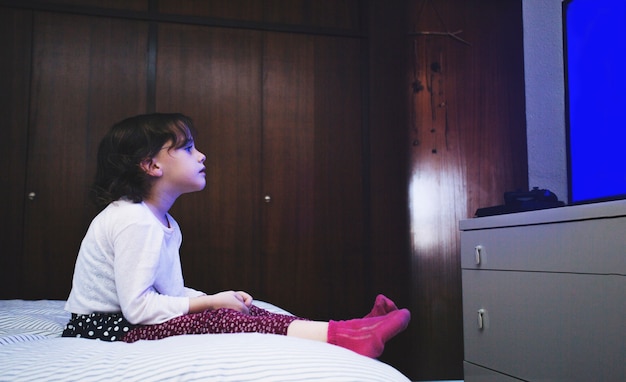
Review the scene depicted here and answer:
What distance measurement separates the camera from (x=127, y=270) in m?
1.13

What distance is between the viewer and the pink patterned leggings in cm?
102

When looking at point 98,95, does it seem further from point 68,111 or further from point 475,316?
point 475,316

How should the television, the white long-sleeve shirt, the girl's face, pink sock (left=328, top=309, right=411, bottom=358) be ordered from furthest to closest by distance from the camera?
the television
the girl's face
the white long-sleeve shirt
pink sock (left=328, top=309, right=411, bottom=358)

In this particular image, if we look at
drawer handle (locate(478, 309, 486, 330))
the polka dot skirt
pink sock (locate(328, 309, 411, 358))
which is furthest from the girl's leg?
drawer handle (locate(478, 309, 486, 330))

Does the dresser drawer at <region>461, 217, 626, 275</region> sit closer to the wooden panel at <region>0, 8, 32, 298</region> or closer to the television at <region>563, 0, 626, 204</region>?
the television at <region>563, 0, 626, 204</region>

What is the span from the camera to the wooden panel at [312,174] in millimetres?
2639

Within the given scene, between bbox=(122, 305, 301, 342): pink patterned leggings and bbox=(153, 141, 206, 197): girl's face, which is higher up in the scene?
bbox=(153, 141, 206, 197): girl's face

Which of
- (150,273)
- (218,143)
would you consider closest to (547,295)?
(150,273)

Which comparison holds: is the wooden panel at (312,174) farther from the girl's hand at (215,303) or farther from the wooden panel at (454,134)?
the girl's hand at (215,303)

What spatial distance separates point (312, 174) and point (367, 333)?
177 centimetres

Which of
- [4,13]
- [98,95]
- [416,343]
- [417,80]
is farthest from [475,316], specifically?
[4,13]

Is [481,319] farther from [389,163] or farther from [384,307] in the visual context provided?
[389,163]

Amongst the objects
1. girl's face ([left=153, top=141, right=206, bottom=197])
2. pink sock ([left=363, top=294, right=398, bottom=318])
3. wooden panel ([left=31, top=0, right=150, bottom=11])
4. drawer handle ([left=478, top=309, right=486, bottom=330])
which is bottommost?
drawer handle ([left=478, top=309, right=486, bottom=330])

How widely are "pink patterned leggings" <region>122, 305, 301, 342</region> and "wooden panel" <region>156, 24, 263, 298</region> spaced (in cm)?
143
